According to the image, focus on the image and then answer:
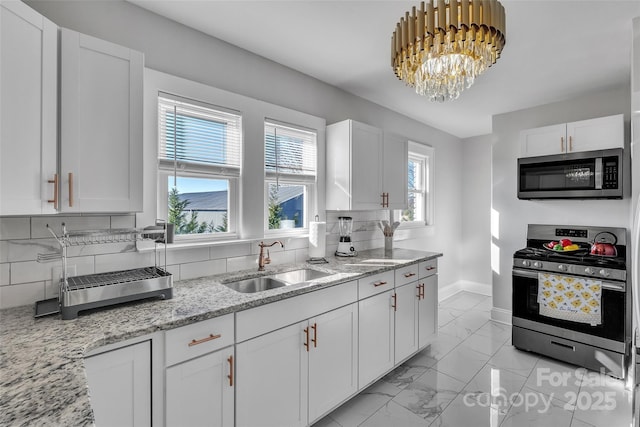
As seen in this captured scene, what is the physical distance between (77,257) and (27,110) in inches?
30.6

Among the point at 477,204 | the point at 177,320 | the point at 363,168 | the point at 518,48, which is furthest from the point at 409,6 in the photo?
the point at 477,204

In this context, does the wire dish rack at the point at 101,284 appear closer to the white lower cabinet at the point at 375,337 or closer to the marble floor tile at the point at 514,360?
the white lower cabinet at the point at 375,337

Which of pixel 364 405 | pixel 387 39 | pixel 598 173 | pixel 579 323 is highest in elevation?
pixel 387 39

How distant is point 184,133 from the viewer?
204 cm

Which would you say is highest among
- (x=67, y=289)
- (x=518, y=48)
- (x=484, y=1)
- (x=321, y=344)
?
(x=518, y=48)

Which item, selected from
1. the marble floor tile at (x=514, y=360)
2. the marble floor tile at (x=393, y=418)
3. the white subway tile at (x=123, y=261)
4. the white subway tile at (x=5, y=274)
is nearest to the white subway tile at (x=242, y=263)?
the white subway tile at (x=123, y=261)

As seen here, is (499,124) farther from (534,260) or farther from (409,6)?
(409,6)

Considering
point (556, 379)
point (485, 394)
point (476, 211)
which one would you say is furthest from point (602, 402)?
point (476, 211)

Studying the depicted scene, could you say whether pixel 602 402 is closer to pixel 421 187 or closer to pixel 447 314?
pixel 447 314

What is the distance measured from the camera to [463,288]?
16.6ft

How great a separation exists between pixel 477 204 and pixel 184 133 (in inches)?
178

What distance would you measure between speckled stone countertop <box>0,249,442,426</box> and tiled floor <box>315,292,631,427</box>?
3.33 feet

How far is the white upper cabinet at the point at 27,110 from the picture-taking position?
3.75 ft

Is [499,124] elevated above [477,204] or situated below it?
above
